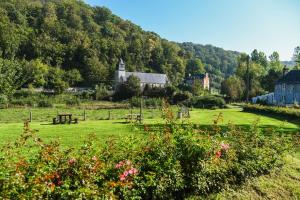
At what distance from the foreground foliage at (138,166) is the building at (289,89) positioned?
63223 millimetres

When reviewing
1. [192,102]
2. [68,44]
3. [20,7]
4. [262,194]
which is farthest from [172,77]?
[262,194]

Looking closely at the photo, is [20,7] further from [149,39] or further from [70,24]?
[149,39]

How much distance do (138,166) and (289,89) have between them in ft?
231

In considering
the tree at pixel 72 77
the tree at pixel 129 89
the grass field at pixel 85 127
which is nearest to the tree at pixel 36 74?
the tree at pixel 72 77

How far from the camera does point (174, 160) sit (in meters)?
8.77

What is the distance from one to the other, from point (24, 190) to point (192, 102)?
218 ft

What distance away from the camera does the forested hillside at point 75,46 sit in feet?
402

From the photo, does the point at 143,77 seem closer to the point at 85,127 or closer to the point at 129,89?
the point at 129,89

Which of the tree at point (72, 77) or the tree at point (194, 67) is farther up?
the tree at point (194, 67)

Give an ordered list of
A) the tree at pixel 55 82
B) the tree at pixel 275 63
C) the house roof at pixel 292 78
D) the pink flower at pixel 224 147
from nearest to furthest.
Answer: the pink flower at pixel 224 147 → the house roof at pixel 292 78 → the tree at pixel 55 82 → the tree at pixel 275 63

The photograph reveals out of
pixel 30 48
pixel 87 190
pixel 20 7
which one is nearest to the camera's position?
pixel 87 190

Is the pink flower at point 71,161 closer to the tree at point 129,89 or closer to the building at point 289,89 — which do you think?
the building at point 289,89

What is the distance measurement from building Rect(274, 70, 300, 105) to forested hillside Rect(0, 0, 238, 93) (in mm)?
52329

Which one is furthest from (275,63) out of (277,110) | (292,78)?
(277,110)
